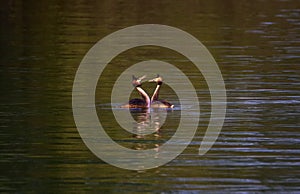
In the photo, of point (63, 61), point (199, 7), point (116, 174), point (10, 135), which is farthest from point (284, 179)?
point (199, 7)

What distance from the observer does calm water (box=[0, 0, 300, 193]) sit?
1218cm

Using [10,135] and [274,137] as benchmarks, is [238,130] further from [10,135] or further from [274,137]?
[10,135]

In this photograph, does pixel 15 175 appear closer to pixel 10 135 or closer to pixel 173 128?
pixel 10 135

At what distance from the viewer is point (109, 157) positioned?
43.9 ft

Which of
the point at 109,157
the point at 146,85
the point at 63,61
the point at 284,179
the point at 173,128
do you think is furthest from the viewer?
the point at 63,61

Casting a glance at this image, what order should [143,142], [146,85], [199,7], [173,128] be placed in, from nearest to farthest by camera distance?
[143,142] < [173,128] < [146,85] < [199,7]

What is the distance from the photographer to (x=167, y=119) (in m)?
16.2

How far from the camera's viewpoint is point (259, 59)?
2433cm

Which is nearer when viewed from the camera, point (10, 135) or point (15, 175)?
point (15, 175)

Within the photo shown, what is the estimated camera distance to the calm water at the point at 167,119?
480 inches

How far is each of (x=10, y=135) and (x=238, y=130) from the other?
331 cm

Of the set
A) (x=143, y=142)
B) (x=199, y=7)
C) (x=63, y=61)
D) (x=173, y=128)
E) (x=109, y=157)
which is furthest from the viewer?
(x=199, y=7)

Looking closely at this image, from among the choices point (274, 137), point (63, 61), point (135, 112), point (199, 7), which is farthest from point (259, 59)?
point (199, 7)

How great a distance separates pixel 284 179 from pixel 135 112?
5136 mm
